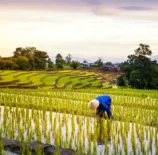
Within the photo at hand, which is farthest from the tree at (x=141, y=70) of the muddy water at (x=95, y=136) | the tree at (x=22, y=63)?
the muddy water at (x=95, y=136)

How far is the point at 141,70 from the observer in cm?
2942

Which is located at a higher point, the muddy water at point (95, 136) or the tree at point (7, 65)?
the tree at point (7, 65)

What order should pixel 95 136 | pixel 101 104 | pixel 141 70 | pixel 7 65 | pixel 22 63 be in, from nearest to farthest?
pixel 95 136 < pixel 101 104 < pixel 141 70 < pixel 7 65 < pixel 22 63

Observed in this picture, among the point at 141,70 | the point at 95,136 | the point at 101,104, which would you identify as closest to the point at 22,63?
the point at 141,70

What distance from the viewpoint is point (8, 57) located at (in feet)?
127

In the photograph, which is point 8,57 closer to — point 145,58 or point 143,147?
point 145,58

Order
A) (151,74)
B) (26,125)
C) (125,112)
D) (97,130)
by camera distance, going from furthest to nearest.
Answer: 1. (151,74)
2. (125,112)
3. (26,125)
4. (97,130)

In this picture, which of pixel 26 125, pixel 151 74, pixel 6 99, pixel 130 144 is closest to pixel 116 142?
pixel 130 144

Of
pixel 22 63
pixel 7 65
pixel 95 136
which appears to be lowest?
pixel 95 136

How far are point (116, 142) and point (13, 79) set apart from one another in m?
21.8

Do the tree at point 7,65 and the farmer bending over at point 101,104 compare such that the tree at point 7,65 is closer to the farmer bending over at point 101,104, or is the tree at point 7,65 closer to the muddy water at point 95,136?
the muddy water at point 95,136

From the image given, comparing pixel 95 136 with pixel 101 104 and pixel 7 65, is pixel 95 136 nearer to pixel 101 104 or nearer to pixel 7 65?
pixel 101 104

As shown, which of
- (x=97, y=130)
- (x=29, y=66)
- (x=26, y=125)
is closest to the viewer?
(x=97, y=130)

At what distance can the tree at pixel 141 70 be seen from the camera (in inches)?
1126
